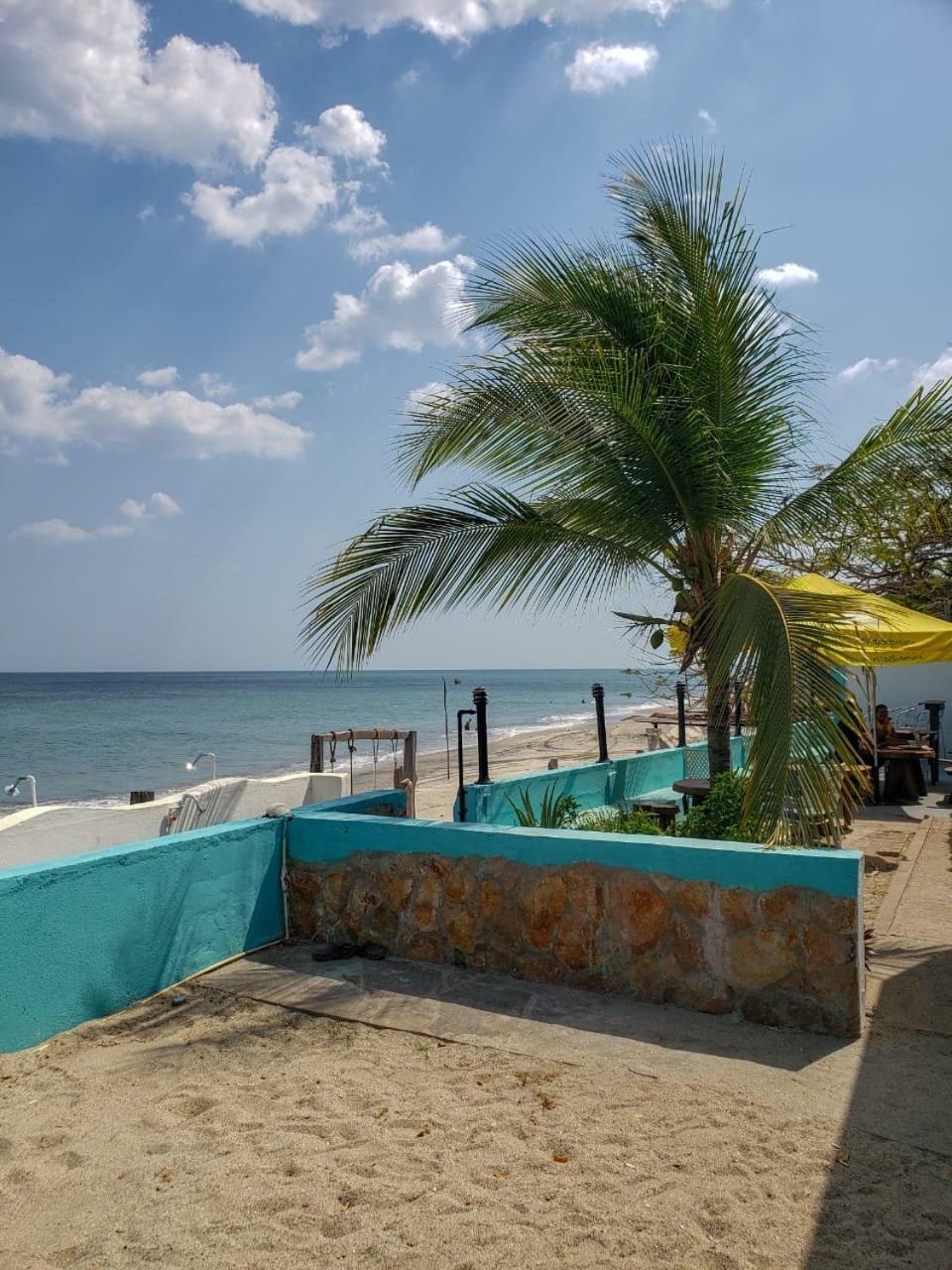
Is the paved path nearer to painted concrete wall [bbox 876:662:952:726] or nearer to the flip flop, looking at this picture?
the flip flop

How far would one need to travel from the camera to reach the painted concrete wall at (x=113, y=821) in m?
6.78

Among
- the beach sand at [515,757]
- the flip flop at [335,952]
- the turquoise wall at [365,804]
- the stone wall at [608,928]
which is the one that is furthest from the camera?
the beach sand at [515,757]

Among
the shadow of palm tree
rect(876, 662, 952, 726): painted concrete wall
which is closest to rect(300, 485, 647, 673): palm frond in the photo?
the shadow of palm tree

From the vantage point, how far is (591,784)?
29.5 ft

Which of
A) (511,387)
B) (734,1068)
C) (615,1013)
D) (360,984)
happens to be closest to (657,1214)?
(734,1068)

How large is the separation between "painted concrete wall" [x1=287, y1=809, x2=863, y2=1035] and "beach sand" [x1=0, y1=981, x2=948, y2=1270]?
0.78 meters

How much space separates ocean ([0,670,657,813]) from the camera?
2736 cm

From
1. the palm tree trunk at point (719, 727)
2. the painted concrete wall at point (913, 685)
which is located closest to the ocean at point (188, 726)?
the palm tree trunk at point (719, 727)

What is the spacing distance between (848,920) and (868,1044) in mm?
512

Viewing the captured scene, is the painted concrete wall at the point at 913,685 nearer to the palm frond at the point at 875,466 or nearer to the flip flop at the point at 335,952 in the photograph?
the palm frond at the point at 875,466

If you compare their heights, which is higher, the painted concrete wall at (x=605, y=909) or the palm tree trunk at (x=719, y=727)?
the palm tree trunk at (x=719, y=727)

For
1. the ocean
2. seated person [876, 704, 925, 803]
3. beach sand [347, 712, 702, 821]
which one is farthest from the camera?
the ocean

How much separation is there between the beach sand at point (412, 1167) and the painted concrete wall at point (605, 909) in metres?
0.78

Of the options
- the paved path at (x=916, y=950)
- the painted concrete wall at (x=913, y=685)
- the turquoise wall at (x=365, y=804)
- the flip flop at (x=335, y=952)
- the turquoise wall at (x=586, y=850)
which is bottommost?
the paved path at (x=916, y=950)
